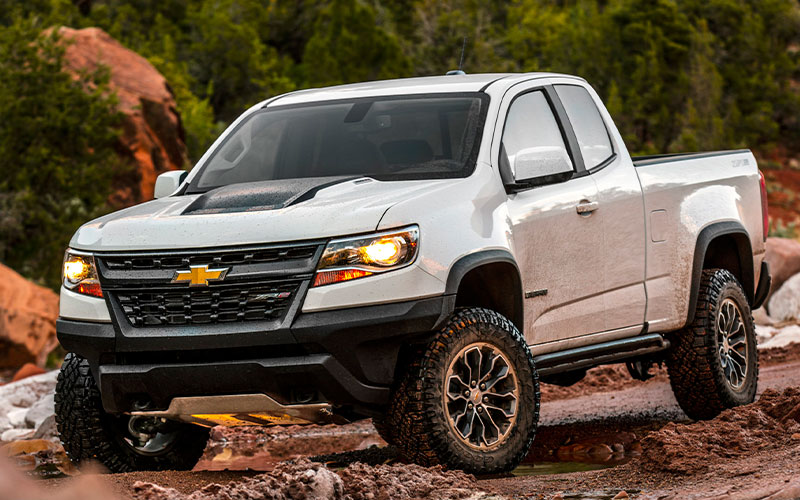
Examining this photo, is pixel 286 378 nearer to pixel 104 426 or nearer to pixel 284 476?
pixel 284 476

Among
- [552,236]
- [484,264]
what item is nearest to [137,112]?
[552,236]

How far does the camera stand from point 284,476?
5.18 metres

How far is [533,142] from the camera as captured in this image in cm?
702

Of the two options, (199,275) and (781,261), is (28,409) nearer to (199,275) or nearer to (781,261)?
(199,275)

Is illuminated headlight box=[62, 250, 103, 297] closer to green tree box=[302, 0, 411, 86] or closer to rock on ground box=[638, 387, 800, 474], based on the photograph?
rock on ground box=[638, 387, 800, 474]

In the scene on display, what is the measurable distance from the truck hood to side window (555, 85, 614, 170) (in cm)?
152

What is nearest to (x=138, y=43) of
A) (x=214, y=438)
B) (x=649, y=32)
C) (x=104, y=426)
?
(x=649, y=32)

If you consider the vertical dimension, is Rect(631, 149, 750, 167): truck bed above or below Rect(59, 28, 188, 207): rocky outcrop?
above

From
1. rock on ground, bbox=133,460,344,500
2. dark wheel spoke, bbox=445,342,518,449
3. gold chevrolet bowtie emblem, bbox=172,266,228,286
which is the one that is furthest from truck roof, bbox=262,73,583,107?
rock on ground, bbox=133,460,344,500

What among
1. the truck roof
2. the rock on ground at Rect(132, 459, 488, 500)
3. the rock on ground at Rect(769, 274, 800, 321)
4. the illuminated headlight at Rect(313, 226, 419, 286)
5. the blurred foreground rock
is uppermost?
the truck roof

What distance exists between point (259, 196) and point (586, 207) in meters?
1.92

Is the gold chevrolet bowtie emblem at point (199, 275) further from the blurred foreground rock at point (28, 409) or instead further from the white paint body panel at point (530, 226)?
the blurred foreground rock at point (28, 409)

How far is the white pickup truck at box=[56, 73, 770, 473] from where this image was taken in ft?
18.2

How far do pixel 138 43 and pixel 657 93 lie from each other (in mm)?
15351
